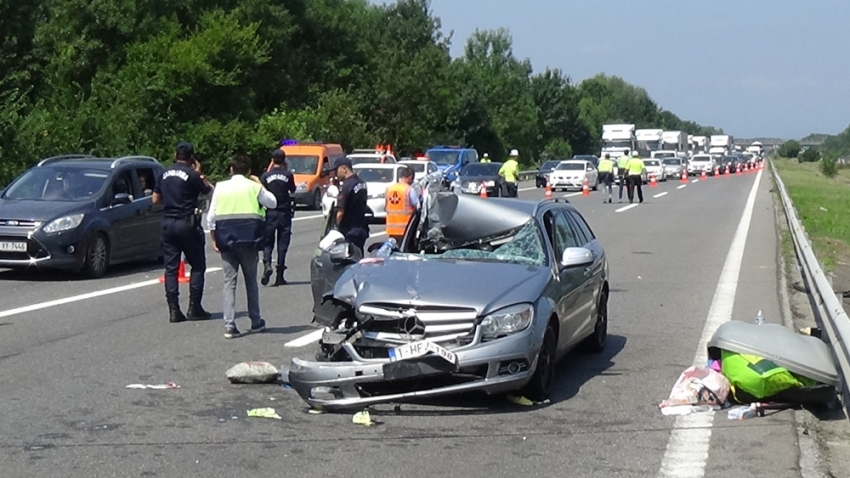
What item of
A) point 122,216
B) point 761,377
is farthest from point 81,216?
point 761,377

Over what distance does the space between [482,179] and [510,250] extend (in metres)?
32.7

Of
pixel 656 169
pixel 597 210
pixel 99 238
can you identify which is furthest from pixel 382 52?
Answer: pixel 99 238

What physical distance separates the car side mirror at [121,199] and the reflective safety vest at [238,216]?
19.9 feet

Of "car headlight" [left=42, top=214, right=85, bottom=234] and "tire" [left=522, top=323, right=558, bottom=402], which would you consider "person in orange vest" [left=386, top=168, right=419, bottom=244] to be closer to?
"car headlight" [left=42, top=214, right=85, bottom=234]

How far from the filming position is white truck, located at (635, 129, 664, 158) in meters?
84.3

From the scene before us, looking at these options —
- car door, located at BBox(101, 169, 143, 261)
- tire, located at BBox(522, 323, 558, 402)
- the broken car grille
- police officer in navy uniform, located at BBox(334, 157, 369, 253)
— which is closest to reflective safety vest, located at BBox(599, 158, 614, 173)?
car door, located at BBox(101, 169, 143, 261)

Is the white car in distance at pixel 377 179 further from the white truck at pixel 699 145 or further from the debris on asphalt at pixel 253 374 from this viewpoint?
the white truck at pixel 699 145

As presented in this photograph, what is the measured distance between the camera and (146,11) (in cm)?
5506

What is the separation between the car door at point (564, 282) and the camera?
30.3 ft

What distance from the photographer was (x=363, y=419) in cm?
789

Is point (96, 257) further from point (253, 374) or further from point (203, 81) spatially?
point (203, 81)

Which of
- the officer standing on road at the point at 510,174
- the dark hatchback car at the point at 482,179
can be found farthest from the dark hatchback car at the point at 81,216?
the dark hatchback car at the point at 482,179

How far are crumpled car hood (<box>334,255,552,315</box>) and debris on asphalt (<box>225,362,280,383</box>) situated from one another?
895mm

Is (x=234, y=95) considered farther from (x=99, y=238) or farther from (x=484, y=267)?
(x=484, y=267)
